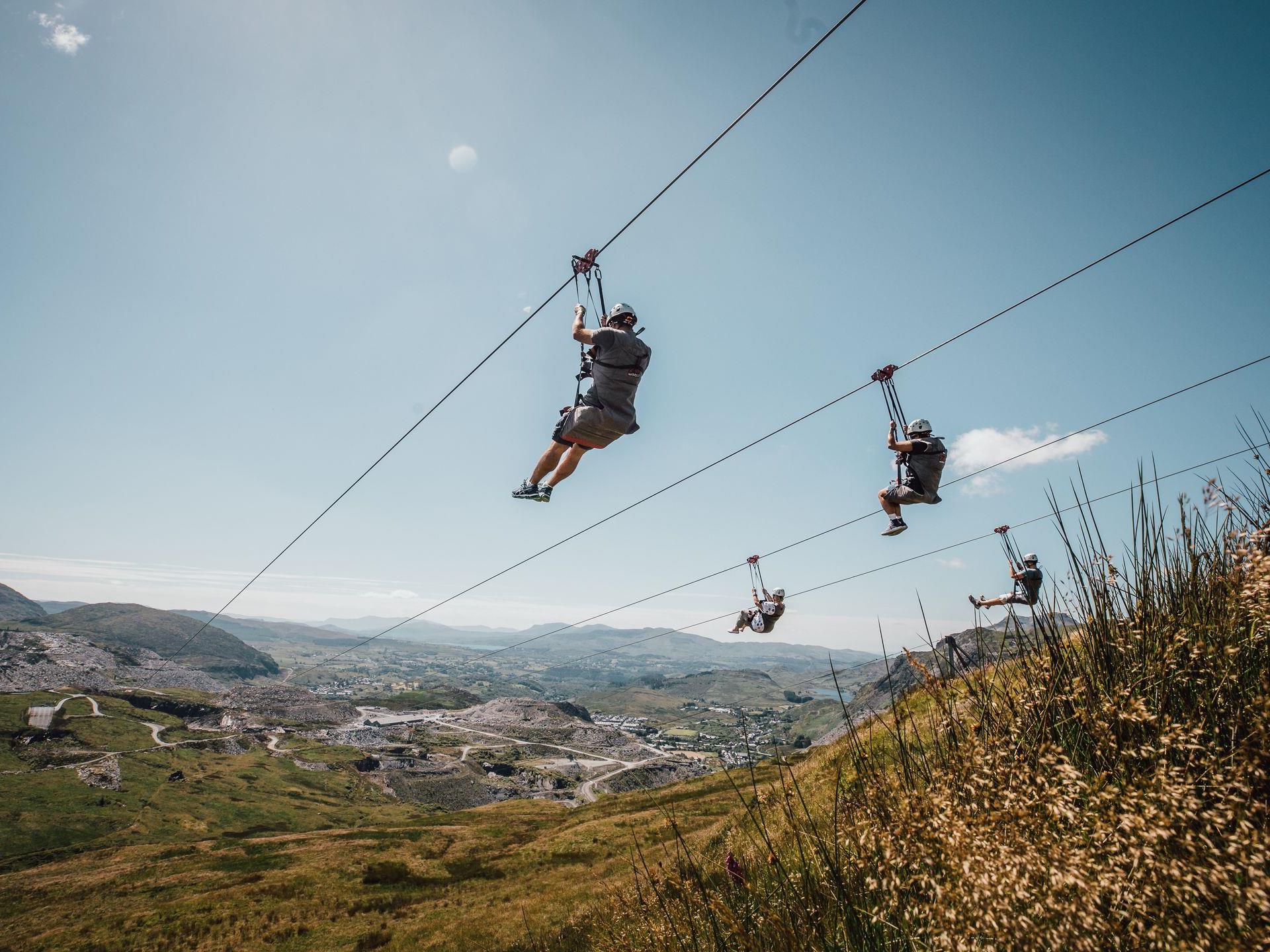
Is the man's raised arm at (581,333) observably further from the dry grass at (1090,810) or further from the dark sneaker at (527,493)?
the dry grass at (1090,810)

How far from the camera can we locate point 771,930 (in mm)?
5180

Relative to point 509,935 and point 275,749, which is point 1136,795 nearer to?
point 509,935

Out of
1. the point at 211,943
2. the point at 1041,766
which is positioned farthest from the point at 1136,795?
the point at 211,943

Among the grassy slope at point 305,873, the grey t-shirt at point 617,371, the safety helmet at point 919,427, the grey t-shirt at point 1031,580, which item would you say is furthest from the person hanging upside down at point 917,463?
the grassy slope at point 305,873

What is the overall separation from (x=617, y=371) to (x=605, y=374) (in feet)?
0.61

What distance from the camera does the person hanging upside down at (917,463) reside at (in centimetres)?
1053

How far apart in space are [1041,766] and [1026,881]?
1444mm

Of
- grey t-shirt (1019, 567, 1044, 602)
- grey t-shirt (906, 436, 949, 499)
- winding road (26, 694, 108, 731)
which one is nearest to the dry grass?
grey t-shirt (906, 436, 949, 499)

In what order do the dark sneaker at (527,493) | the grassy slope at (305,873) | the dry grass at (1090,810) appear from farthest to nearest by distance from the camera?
the grassy slope at (305,873) → the dark sneaker at (527,493) → the dry grass at (1090,810)

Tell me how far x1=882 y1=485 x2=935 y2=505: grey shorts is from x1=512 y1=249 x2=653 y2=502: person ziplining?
245 inches

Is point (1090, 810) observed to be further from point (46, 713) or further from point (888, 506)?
point (46, 713)

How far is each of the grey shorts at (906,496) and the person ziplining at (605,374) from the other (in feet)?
20.5

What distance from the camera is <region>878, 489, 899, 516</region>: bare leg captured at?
11352 millimetres

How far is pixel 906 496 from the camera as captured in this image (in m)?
10.9
